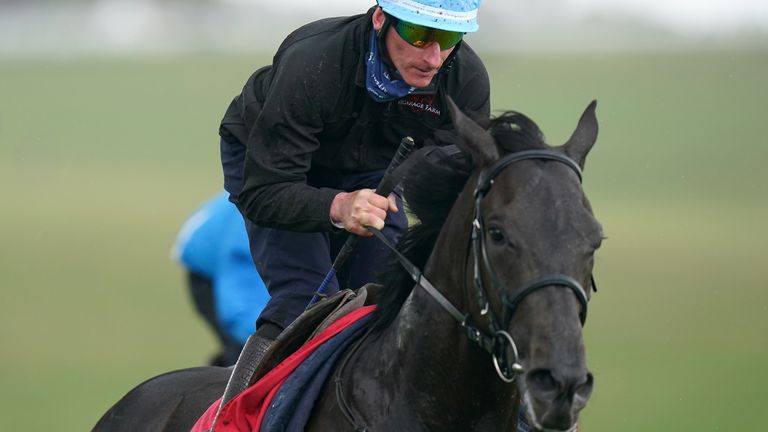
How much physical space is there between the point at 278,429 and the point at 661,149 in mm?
18844

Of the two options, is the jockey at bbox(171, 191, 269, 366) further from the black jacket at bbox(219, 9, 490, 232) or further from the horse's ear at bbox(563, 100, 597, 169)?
the horse's ear at bbox(563, 100, 597, 169)

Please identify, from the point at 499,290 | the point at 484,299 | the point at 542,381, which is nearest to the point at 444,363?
the point at 484,299

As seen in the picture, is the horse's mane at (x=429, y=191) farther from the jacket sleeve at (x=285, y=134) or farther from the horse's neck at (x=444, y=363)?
the jacket sleeve at (x=285, y=134)

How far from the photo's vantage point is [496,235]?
349cm

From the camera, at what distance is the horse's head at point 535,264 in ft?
10.8

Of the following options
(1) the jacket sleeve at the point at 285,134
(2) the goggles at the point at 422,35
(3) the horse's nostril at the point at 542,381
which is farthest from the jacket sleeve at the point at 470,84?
(3) the horse's nostril at the point at 542,381

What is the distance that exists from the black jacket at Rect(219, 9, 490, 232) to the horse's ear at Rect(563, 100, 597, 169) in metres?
0.78

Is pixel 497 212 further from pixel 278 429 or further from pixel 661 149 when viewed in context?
pixel 661 149

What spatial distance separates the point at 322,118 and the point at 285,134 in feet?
0.53

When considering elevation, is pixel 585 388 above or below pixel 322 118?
below

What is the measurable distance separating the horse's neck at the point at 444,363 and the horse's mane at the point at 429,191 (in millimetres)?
108

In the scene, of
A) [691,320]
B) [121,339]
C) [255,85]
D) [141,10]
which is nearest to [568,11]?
[141,10]

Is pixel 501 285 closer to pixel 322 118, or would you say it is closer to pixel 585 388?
pixel 585 388

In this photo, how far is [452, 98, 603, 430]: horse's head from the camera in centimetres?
329
